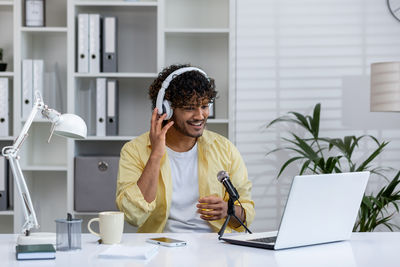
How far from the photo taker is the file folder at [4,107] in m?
3.24

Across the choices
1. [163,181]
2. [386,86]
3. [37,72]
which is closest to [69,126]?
[163,181]

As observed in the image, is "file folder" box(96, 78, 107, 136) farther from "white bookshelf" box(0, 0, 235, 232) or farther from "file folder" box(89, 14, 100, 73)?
"white bookshelf" box(0, 0, 235, 232)

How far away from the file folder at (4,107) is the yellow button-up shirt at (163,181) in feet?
4.03

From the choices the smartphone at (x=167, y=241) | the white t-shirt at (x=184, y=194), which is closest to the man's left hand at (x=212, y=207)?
the white t-shirt at (x=184, y=194)

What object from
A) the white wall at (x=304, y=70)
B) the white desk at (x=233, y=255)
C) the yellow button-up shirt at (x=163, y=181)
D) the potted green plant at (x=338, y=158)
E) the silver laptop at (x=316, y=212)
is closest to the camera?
the white desk at (x=233, y=255)

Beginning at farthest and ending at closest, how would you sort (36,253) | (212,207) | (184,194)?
(184,194)
(212,207)
(36,253)

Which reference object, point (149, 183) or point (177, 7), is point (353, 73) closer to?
point (177, 7)

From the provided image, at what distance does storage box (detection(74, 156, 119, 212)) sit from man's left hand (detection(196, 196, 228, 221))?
1.26 metres

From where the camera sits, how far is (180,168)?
93.0 inches

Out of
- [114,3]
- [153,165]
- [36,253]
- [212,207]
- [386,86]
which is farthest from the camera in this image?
[114,3]

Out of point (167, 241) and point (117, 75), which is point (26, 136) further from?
point (117, 75)

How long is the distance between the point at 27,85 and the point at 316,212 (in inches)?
84.2

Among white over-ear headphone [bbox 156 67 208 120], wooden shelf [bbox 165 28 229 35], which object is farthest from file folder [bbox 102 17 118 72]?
white over-ear headphone [bbox 156 67 208 120]

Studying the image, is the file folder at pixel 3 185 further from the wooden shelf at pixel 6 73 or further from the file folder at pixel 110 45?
the file folder at pixel 110 45
